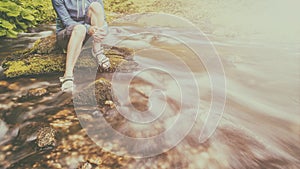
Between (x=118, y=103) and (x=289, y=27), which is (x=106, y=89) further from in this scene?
(x=289, y=27)

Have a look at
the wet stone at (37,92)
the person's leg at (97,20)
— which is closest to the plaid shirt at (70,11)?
the person's leg at (97,20)

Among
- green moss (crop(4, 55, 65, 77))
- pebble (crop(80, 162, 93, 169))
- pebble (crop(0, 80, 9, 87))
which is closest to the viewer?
pebble (crop(80, 162, 93, 169))

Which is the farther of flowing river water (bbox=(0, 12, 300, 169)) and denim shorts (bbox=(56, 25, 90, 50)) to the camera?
denim shorts (bbox=(56, 25, 90, 50))

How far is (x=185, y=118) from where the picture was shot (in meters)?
3.92

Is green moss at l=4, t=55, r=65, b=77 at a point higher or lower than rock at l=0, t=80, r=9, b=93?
higher

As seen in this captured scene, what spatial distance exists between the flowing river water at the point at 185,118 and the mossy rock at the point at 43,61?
226 mm

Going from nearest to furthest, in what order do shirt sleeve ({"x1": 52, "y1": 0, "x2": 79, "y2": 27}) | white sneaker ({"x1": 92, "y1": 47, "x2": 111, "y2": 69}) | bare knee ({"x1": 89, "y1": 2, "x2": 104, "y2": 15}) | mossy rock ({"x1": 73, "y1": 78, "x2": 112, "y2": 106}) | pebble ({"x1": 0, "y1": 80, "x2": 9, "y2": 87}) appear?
mossy rock ({"x1": 73, "y1": 78, "x2": 112, "y2": 106}) < pebble ({"x1": 0, "y1": 80, "x2": 9, "y2": 87}) < shirt sleeve ({"x1": 52, "y1": 0, "x2": 79, "y2": 27}) < bare knee ({"x1": 89, "y1": 2, "x2": 104, "y2": 15}) < white sneaker ({"x1": 92, "y1": 47, "x2": 111, "y2": 69})

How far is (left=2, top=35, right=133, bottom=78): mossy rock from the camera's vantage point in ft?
15.7

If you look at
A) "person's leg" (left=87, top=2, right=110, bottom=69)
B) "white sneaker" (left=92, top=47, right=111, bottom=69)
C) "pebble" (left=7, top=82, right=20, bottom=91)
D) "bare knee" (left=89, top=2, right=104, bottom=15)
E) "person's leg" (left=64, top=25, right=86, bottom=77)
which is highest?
"bare knee" (left=89, top=2, right=104, bottom=15)

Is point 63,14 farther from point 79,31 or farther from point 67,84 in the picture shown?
point 67,84

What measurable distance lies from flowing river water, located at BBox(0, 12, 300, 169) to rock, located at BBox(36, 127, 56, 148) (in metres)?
0.10

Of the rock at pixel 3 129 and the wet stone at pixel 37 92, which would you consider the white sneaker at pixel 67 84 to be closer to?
the wet stone at pixel 37 92

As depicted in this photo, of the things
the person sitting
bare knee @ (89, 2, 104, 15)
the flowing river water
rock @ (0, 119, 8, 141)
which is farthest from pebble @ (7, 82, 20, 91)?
bare knee @ (89, 2, 104, 15)

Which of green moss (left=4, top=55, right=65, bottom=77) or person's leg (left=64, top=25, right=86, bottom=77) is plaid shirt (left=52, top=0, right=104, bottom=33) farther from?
green moss (left=4, top=55, right=65, bottom=77)
